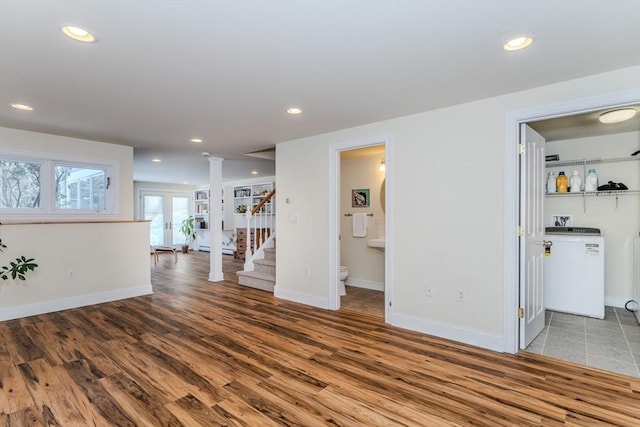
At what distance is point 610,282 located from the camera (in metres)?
4.13

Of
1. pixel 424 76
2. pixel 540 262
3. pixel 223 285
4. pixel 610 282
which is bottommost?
pixel 223 285

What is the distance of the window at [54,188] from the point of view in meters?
4.09

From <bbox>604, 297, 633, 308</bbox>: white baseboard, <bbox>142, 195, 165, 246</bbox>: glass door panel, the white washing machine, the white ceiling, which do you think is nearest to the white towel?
the white ceiling

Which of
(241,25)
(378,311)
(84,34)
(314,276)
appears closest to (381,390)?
(378,311)

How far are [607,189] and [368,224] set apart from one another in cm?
321

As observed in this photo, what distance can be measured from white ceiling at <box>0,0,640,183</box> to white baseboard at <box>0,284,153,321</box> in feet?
7.55

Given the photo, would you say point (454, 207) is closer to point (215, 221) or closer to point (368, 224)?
point (368, 224)

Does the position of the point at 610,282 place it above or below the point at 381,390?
above

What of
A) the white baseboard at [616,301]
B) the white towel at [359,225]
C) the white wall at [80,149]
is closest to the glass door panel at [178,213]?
the white wall at [80,149]

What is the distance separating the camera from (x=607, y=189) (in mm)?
4000

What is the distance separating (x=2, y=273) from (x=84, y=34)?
140 inches

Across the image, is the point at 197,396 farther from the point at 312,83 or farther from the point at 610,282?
the point at 610,282

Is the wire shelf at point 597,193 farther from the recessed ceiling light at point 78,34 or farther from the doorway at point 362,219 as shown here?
the recessed ceiling light at point 78,34

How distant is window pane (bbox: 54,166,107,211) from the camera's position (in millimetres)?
4496
